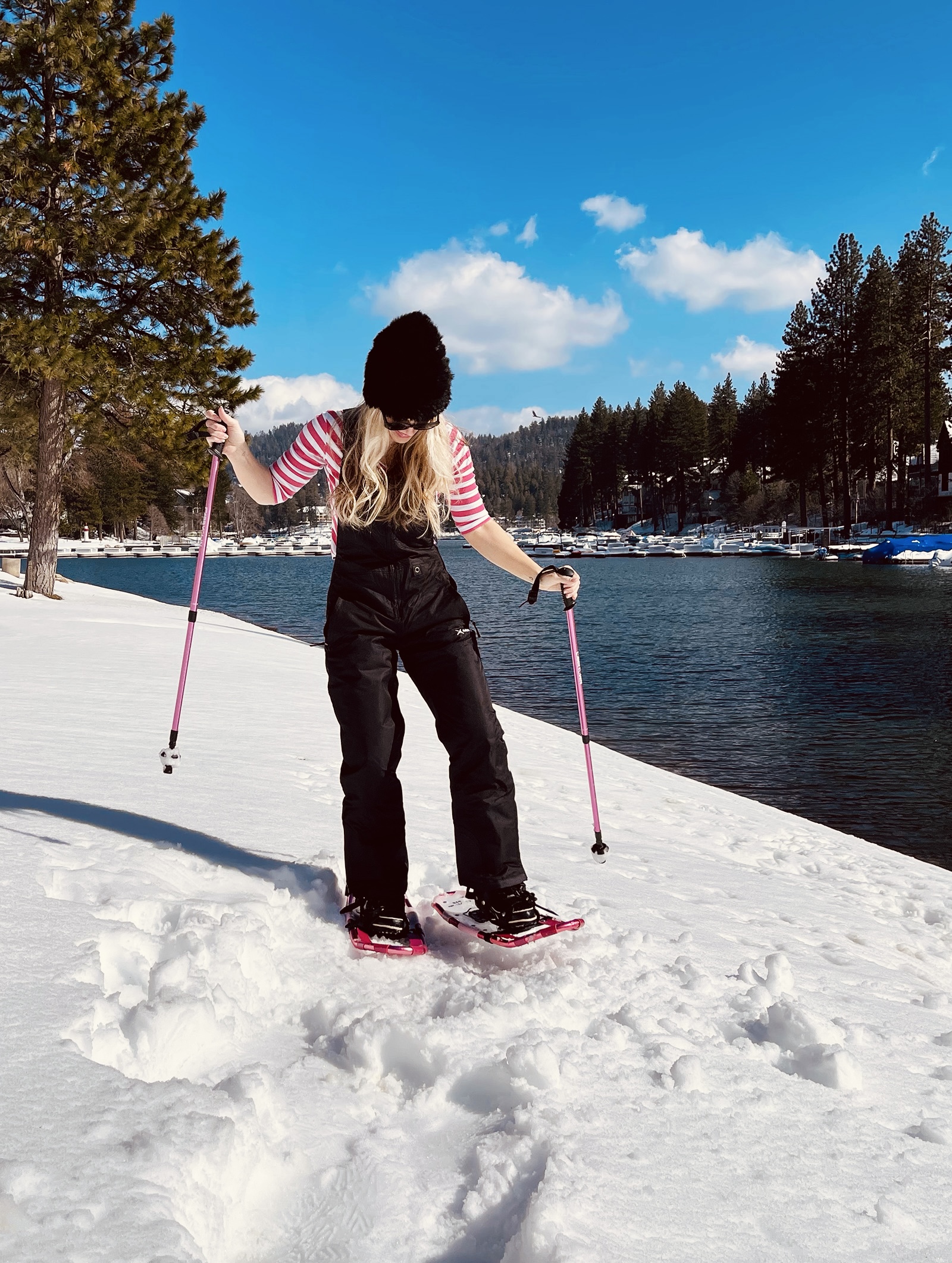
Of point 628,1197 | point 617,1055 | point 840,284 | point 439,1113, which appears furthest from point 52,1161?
point 840,284

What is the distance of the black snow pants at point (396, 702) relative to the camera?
3.40 m

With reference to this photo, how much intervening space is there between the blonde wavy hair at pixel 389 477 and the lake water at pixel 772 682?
24.8ft

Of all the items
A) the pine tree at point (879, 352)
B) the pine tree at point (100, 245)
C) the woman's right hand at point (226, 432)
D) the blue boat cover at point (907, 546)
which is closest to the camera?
the woman's right hand at point (226, 432)

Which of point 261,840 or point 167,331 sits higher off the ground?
point 167,331

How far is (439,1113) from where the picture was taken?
2490mm

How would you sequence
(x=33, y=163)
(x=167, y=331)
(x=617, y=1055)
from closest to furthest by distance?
(x=617, y=1055) < (x=33, y=163) < (x=167, y=331)

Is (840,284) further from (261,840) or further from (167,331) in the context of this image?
(261,840)

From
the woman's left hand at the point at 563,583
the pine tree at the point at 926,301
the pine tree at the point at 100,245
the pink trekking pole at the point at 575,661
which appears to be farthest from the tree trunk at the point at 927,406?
the woman's left hand at the point at 563,583

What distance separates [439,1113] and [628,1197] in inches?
23.2

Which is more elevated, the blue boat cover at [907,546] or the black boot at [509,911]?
the blue boat cover at [907,546]

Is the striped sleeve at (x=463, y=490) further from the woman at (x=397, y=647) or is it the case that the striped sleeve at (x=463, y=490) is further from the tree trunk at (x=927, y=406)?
the tree trunk at (x=927, y=406)

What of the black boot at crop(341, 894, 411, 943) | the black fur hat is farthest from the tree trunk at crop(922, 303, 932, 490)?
the black boot at crop(341, 894, 411, 943)

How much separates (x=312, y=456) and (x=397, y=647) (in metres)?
0.85

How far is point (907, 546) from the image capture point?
52.6 meters
